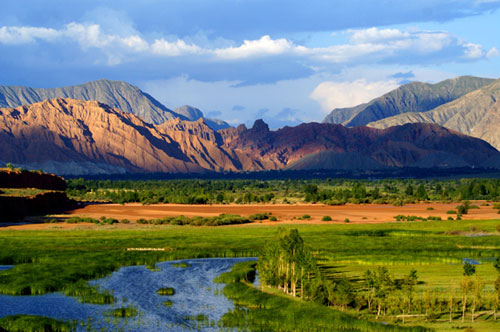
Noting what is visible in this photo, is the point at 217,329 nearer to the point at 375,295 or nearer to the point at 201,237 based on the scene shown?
the point at 375,295

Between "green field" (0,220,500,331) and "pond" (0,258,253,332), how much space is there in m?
1.55

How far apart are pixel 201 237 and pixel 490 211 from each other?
203 feet

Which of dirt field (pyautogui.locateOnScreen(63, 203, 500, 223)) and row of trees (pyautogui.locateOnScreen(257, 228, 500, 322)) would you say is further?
dirt field (pyautogui.locateOnScreen(63, 203, 500, 223))

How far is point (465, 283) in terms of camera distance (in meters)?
33.6

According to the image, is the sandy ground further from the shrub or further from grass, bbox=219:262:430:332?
grass, bbox=219:262:430:332

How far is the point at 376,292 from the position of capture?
35.0 metres

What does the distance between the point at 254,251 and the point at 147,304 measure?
24339 millimetres


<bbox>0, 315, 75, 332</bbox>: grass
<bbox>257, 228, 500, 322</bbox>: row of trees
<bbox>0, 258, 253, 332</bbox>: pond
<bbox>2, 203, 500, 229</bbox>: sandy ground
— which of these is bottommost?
<bbox>2, 203, 500, 229</bbox>: sandy ground

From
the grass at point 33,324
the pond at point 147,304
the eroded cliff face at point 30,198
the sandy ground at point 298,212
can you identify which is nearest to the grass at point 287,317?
the pond at point 147,304

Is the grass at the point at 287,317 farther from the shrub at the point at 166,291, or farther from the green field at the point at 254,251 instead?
the shrub at the point at 166,291

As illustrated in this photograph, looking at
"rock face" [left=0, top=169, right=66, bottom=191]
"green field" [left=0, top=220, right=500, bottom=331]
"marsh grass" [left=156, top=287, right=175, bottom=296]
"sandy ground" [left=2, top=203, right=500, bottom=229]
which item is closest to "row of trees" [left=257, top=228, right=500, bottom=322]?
"green field" [left=0, top=220, right=500, bottom=331]

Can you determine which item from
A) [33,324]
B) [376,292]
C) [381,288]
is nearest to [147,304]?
[33,324]

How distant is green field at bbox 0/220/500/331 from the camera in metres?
41.4

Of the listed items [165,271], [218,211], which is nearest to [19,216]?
[218,211]
